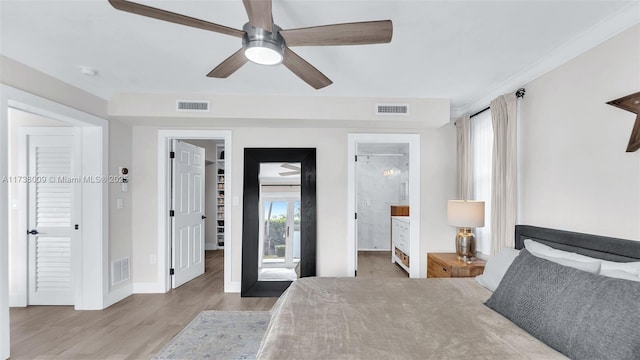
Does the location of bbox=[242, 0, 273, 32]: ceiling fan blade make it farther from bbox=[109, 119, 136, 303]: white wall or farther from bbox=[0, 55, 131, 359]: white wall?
bbox=[109, 119, 136, 303]: white wall

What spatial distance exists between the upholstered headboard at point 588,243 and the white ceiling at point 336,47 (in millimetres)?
1342

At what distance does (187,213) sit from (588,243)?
445cm

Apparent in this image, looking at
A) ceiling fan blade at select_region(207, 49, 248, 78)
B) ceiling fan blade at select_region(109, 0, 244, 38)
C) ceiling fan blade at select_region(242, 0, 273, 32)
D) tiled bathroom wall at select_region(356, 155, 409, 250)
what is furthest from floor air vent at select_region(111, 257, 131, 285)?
tiled bathroom wall at select_region(356, 155, 409, 250)

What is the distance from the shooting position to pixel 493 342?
138 cm

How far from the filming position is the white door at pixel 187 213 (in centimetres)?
411

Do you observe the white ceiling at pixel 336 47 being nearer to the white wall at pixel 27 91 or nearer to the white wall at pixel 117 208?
the white wall at pixel 27 91

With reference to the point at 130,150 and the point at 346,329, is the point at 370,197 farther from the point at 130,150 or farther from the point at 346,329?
the point at 346,329

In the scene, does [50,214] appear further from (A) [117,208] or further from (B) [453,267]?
(B) [453,267]

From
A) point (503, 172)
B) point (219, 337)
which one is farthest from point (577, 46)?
point (219, 337)

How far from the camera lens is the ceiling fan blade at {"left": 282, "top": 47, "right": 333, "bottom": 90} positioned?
6.23 feet

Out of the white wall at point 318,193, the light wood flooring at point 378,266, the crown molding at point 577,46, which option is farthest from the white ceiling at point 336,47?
the light wood flooring at point 378,266

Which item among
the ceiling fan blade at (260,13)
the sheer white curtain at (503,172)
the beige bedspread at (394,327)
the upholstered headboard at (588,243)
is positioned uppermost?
the ceiling fan blade at (260,13)

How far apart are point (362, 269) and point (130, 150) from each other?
13.0 ft

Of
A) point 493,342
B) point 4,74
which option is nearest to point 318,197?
point 493,342
